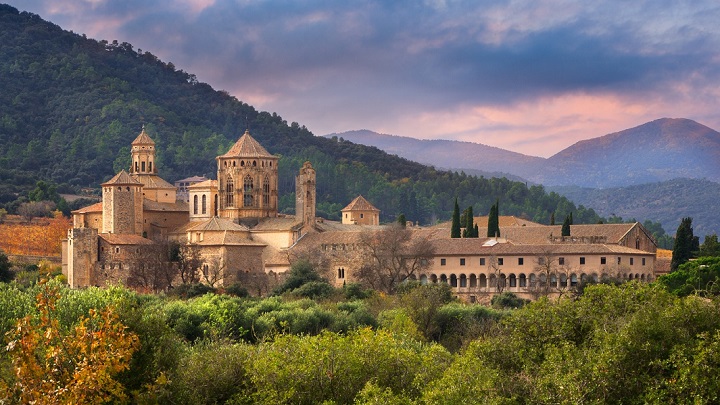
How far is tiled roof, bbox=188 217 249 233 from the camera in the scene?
7125cm

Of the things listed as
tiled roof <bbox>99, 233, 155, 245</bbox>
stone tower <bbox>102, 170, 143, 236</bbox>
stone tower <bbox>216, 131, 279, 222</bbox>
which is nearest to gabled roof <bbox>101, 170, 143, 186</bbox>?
stone tower <bbox>102, 170, 143, 236</bbox>

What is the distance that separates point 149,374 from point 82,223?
157 ft

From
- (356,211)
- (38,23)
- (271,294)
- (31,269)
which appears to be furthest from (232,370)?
(38,23)

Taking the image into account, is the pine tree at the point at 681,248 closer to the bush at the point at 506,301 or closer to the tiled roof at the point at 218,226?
the bush at the point at 506,301

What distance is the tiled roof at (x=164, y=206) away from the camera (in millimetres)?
74625

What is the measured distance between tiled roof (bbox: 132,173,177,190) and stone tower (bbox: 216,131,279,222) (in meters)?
3.14

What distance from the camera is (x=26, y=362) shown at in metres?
19.6

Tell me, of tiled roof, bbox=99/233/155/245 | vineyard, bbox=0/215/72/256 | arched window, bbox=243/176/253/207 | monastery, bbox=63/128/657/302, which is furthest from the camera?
vineyard, bbox=0/215/72/256

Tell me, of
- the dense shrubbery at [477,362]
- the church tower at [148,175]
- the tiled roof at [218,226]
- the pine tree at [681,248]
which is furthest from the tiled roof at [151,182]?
the dense shrubbery at [477,362]

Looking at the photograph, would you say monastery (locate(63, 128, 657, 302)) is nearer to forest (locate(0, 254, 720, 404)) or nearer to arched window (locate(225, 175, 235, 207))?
arched window (locate(225, 175, 235, 207))

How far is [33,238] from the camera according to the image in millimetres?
85375

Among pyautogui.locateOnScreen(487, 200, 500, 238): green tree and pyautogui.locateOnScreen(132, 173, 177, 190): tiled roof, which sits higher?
pyautogui.locateOnScreen(132, 173, 177, 190): tiled roof

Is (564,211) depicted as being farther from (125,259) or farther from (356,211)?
(125,259)

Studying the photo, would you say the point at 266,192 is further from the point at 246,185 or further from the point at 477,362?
the point at 477,362
